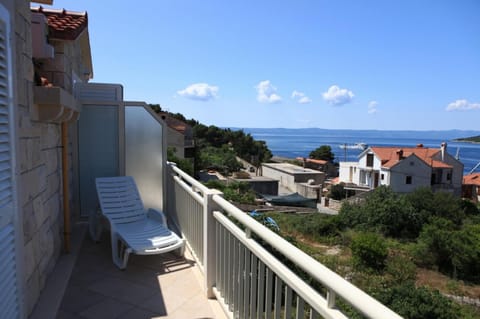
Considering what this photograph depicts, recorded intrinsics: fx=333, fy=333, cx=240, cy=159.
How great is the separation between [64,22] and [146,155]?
203 cm

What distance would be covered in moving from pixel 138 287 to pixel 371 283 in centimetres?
915

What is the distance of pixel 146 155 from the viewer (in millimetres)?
5008

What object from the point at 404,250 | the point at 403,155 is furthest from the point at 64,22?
the point at 403,155

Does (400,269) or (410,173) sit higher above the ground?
(410,173)

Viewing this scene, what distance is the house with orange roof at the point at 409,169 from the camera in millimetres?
34188

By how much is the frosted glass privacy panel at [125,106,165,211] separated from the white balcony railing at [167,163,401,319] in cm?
136

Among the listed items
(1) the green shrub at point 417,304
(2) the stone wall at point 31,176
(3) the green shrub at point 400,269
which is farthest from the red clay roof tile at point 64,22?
(3) the green shrub at point 400,269

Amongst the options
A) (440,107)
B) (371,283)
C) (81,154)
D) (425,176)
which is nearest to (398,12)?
(425,176)

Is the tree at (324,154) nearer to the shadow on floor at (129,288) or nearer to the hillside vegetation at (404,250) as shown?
the hillside vegetation at (404,250)

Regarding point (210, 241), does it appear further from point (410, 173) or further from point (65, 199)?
point (410, 173)

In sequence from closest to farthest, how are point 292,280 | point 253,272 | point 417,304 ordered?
point 292,280
point 253,272
point 417,304

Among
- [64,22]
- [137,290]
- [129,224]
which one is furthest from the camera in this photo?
[64,22]

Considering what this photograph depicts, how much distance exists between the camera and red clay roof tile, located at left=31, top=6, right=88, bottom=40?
383 centimetres

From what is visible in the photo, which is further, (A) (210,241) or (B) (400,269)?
(B) (400,269)
